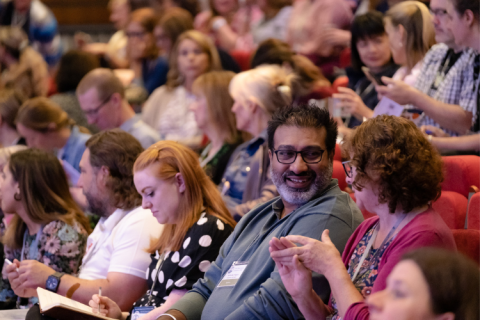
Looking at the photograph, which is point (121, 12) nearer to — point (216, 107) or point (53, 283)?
point (216, 107)

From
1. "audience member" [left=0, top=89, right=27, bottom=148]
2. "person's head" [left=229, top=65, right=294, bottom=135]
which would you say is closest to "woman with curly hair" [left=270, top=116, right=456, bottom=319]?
"person's head" [left=229, top=65, right=294, bottom=135]

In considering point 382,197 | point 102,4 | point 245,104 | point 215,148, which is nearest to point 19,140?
point 215,148

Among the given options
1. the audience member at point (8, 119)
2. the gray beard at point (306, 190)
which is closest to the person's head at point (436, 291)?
the gray beard at point (306, 190)

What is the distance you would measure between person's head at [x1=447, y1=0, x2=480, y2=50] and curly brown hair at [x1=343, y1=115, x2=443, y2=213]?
109cm

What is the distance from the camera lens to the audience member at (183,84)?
475cm

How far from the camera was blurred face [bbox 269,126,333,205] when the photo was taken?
2.04 m

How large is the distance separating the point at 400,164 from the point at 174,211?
3.56 ft

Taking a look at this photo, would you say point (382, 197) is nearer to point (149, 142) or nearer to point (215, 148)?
point (215, 148)

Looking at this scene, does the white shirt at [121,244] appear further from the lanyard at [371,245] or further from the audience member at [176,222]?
the lanyard at [371,245]

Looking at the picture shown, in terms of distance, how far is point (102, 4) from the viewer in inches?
326

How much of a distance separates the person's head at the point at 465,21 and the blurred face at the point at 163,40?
3.21 meters

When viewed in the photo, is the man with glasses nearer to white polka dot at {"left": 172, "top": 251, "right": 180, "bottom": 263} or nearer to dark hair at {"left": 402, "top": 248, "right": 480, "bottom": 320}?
white polka dot at {"left": 172, "top": 251, "right": 180, "bottom": 263}

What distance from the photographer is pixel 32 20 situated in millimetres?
6641

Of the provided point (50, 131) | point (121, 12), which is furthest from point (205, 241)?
point (121, 12)
